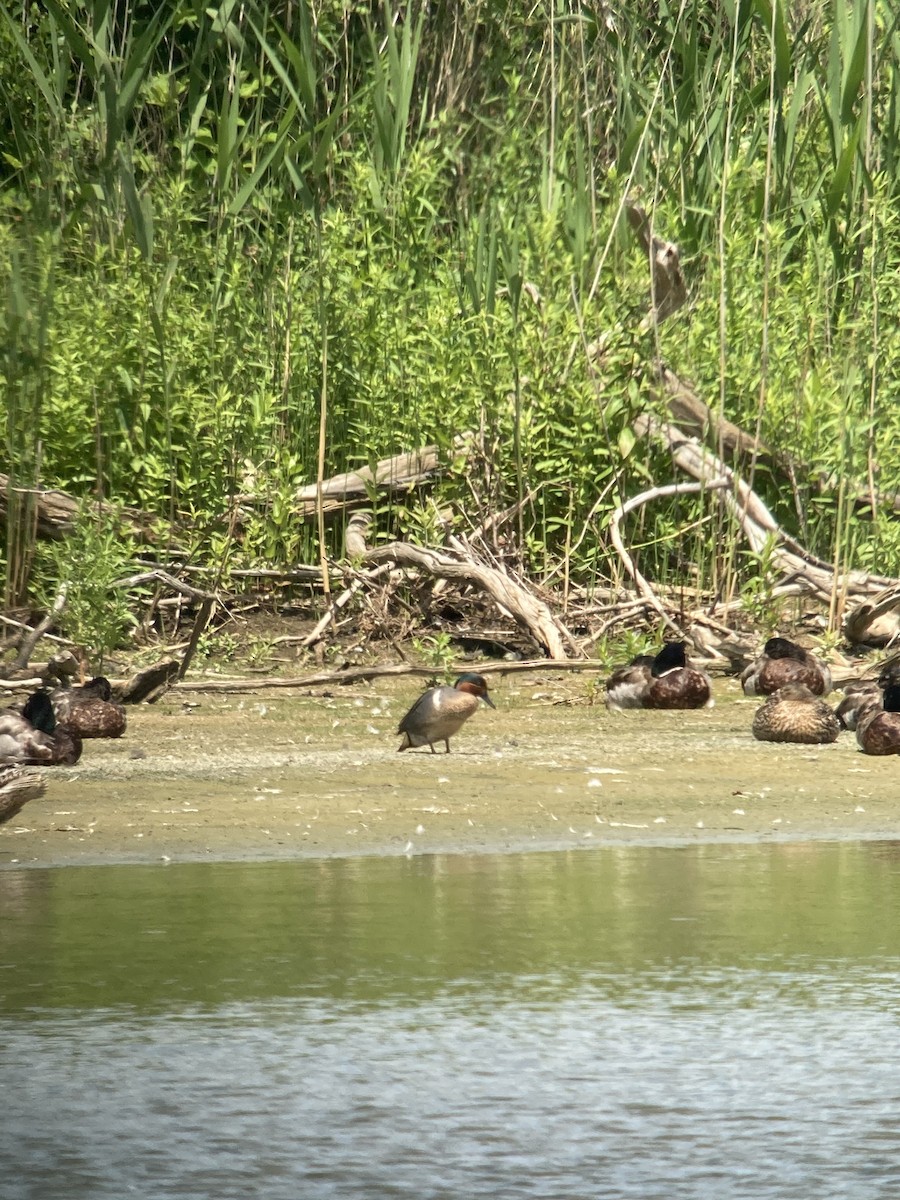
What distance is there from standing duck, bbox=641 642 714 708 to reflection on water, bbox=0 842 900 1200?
280 centimetres

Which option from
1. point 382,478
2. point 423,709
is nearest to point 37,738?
point 423,709

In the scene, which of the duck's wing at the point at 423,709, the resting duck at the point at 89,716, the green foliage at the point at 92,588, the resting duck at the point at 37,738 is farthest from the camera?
the green foliage at the point at 92,588

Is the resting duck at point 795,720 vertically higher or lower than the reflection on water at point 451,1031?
higher

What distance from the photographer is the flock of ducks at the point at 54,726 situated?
6215 millimetres

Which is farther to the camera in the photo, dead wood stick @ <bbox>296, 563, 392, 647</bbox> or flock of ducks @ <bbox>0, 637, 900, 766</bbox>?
dead wood stick @ <bbox>296, 563, 392, 647</bbox>

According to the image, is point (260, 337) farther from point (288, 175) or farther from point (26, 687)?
point (26, 687)

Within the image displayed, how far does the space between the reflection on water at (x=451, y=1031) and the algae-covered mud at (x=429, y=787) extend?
16.4 inches

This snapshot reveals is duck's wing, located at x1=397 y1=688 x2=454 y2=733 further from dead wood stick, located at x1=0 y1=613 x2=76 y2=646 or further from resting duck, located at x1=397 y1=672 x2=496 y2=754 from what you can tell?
dead wood stick, located at x1=0 y1=613 x2=76 y2=646

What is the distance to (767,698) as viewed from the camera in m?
7.70

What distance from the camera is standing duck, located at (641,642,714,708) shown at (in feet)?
25.6

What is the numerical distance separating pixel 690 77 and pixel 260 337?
103 inches

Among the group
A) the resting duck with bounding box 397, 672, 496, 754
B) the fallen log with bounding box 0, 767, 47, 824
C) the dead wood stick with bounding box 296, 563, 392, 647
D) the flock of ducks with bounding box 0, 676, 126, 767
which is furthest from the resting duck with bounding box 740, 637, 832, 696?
the fallen log with bounding box 0, 767, 47, 824

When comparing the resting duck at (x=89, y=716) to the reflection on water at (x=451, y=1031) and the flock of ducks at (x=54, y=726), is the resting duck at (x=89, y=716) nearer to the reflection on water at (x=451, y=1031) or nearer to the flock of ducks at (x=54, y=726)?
the flock of ducks at (x=54, y=726)

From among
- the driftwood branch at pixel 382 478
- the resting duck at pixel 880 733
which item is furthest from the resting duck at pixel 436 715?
the driftwood branch at pixel 382 478
